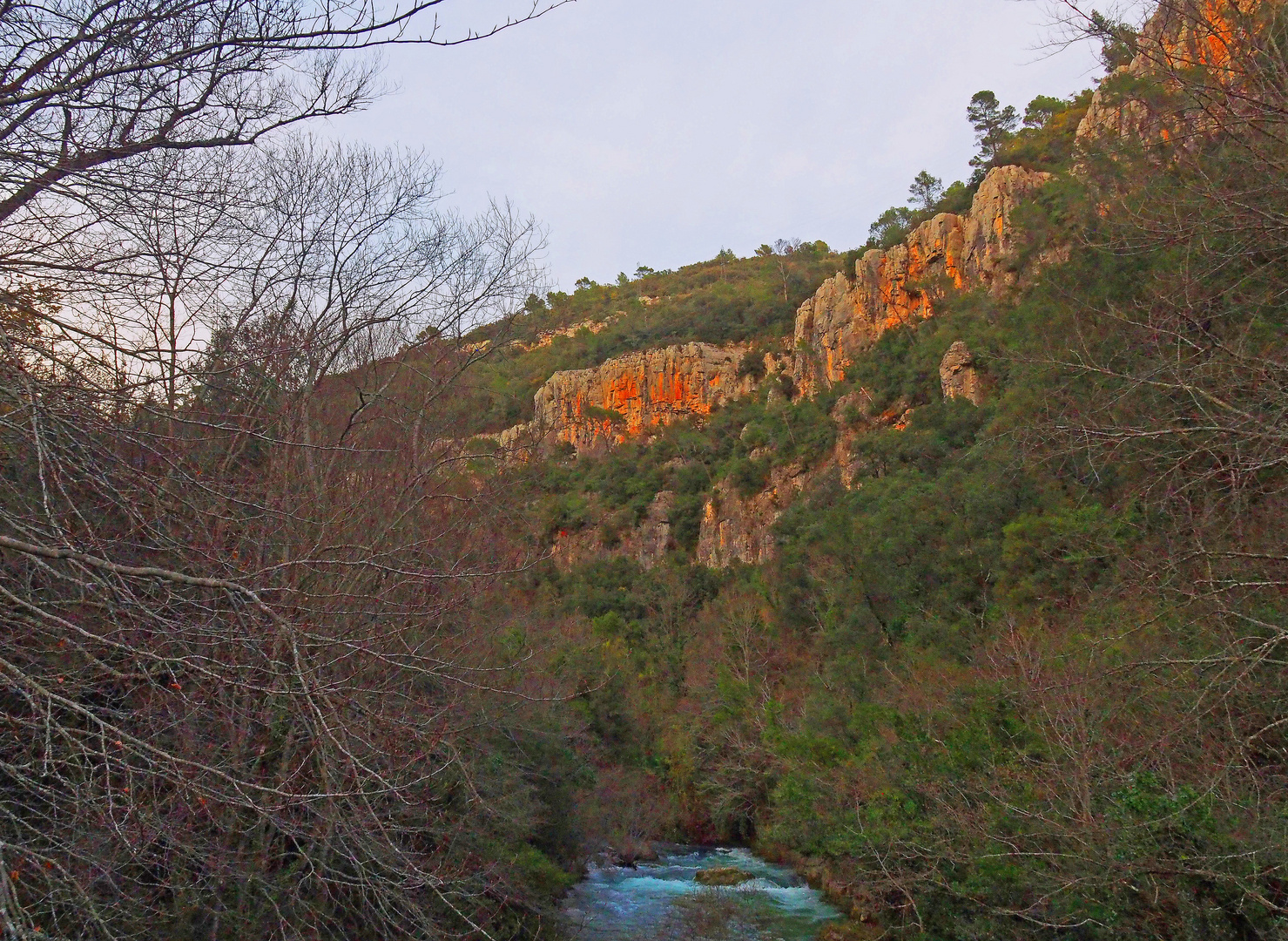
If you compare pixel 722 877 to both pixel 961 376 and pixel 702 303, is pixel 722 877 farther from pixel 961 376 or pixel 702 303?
pixel 702 303

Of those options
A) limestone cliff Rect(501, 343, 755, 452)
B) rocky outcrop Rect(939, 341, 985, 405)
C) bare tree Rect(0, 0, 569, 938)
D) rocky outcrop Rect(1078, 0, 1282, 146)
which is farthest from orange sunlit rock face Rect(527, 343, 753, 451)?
rocky outcrop Rect(1078, 0, 1282, 146)

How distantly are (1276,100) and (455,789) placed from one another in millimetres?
9066

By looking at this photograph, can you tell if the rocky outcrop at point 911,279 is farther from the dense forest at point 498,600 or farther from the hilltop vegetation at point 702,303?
the dense forest at point 498,600

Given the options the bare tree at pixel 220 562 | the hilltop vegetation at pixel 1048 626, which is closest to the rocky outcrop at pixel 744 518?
the hilltop vegetation at pixel 1048 626

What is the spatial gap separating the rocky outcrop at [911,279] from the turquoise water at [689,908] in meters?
26.9

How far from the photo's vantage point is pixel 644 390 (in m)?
60.8

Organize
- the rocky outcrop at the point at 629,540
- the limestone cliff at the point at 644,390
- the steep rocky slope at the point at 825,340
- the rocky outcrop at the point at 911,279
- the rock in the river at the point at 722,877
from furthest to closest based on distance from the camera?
the limestone cliff at the point at 644,390 < the rocky outcrop at the point at 629,540 < the steep rocky slope at the point at 825,340 < the rocky outcrop at the point at 911,279 < the rock in the river at the point at 722,877

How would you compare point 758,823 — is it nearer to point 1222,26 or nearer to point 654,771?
point 654,771

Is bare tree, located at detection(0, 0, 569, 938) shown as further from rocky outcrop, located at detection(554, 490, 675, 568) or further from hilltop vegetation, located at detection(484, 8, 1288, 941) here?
rocky outcrop, located at detection(554, 490, 675, 568)

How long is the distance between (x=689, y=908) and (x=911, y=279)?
112 feet

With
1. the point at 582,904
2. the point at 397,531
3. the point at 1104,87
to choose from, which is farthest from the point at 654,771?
the point at 1104,87

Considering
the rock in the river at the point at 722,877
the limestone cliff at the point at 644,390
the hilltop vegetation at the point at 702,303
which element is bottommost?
the rock in the river at the point at 722,877

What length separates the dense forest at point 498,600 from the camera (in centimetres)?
356

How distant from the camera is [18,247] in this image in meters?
3.70
